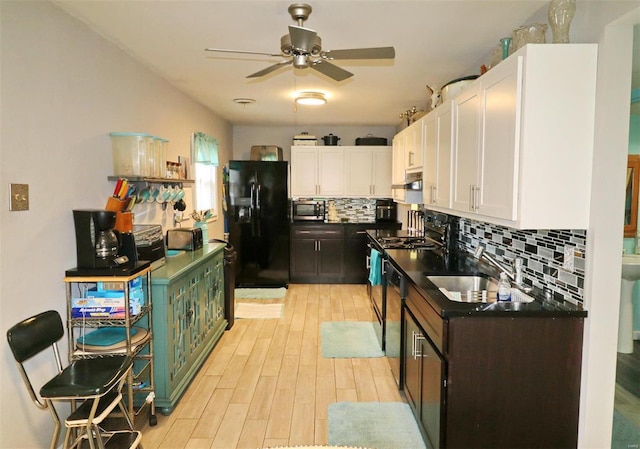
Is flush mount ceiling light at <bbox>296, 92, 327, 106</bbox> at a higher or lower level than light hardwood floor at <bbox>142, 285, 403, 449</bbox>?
higher

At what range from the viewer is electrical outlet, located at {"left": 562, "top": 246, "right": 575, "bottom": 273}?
78.4 inches

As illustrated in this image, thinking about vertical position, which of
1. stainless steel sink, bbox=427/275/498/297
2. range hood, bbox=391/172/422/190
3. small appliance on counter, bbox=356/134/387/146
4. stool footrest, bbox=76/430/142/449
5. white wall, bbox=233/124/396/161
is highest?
white wall, bbox=233/124/396/161

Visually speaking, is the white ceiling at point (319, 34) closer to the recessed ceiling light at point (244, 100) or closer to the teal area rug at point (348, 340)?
the recessed ceiling light at point (244, 100)

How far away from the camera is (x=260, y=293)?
5738 mm

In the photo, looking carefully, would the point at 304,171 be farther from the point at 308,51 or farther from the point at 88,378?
the point at 88,378

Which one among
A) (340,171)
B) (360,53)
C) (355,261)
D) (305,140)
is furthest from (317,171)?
(360,53)

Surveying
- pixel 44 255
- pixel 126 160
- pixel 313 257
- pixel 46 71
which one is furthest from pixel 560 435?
pixel 313 257

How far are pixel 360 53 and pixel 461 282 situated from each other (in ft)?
5.41

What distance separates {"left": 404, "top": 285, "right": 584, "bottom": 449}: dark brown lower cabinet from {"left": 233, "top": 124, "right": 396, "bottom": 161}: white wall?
5.12 meters

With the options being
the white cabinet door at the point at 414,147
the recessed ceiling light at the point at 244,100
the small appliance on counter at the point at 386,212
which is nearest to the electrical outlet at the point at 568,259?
the white cabinet door at the point at 414,147

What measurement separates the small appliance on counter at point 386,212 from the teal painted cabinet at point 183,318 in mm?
3218

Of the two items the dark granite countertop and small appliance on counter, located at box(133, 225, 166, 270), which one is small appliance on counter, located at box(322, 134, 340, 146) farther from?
small appliance on counter, located at box(133, 225, 166, 270)

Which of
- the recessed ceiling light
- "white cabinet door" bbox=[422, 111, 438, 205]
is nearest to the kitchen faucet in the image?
"white cabinet door" bbox=[422, 111, 438, 205]

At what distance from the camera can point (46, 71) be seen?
2207 millimetres
